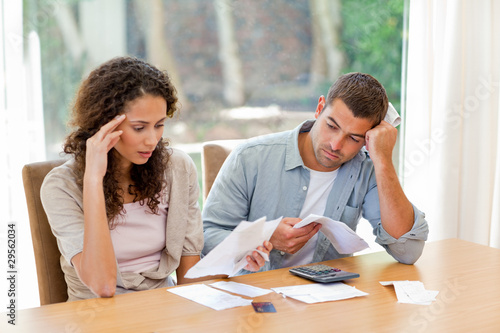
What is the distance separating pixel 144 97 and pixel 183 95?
5.17ft

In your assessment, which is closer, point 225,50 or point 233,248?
point 233,248

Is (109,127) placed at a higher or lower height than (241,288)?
higher

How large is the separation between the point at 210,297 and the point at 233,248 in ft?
0.45

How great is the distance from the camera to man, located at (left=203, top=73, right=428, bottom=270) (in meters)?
1.84

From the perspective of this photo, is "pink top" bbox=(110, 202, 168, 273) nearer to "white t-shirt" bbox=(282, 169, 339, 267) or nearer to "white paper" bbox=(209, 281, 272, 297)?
"white paper" bbox=(209, 281, 272, 297)

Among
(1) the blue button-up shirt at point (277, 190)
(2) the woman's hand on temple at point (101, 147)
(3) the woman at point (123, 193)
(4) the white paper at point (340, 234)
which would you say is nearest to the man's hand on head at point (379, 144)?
(1) the blue button-up shirt at point (277, 190)

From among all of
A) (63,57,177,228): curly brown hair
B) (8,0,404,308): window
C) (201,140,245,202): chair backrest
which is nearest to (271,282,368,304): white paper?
(63,57,177,228): curly brown hair

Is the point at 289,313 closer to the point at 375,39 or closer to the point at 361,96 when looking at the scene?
the point at 361,96

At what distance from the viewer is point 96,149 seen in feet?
5.24

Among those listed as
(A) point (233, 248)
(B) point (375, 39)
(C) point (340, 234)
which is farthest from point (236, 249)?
(B) point (375, 39)

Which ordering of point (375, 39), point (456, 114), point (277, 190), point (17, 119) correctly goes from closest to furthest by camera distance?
point (277, 190) < point (17, 119) < point (456, 114) < point (375, 39)

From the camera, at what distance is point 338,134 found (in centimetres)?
186

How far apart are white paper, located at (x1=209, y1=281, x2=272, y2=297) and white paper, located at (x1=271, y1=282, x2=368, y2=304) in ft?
0.15

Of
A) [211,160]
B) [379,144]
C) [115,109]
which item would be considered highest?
[115,109]
